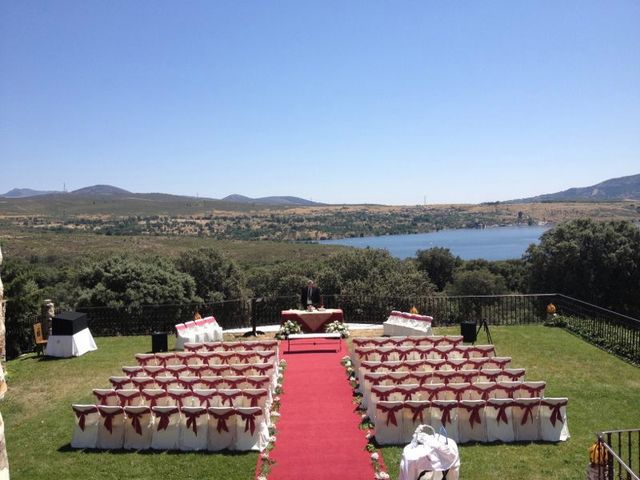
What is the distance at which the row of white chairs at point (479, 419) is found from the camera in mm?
10445

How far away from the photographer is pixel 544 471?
30.3 feet

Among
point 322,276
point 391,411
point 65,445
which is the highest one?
point 391,411

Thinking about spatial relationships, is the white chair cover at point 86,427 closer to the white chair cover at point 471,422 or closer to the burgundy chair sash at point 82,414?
the burgundy chair sash at point 82,414

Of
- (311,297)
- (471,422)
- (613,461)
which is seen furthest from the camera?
(311,297)

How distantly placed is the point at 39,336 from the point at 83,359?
2226 mm

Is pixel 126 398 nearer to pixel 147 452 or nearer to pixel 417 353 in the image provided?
pixel 147 452

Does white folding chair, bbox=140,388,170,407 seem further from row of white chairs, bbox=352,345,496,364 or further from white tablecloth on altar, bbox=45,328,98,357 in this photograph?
white tablecloth on altar, bbox=45,328,98,357

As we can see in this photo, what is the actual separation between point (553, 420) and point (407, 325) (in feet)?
28.9

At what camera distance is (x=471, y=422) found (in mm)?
10562

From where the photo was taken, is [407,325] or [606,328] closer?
[606,328]

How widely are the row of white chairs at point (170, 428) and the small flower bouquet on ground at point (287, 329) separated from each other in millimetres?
8760

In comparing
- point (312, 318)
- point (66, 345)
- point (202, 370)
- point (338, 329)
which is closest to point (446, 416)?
point (202, 370)

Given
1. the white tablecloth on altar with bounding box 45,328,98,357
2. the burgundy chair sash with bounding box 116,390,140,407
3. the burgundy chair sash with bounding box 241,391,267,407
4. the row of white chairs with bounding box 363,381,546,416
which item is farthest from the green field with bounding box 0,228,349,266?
the row of white chairs with bounding box 363,381,546,416

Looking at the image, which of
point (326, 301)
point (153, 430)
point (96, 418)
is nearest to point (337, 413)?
point (153, 430)
